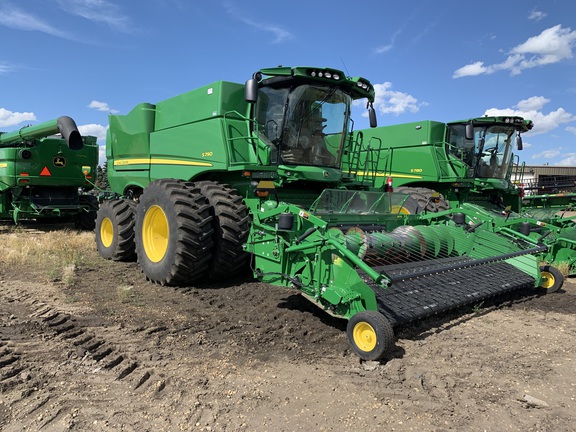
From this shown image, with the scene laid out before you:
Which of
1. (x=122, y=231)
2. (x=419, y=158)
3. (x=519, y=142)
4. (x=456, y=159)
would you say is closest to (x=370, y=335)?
(x=122, y=231)

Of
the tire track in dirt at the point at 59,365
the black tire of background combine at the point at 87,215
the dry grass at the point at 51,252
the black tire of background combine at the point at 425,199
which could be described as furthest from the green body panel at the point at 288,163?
the black tire of background combine at the point at 87,215

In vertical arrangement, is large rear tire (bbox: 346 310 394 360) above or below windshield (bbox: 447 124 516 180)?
below

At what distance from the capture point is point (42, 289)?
5098 millimetres

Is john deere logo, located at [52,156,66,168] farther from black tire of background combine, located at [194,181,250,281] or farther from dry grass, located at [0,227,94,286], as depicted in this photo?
black tire of background combine, located at [194,181,250,281]

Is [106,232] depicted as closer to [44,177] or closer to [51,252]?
[51,252]

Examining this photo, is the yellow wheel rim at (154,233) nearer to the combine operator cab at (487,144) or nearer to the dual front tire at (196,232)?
the dual front tire at (196,232)

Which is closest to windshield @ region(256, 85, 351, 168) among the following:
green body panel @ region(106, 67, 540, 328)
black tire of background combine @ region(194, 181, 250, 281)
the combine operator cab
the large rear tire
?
green body panel @ region(106, 67, 540, 328)

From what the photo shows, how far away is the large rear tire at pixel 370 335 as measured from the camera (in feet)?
9.92

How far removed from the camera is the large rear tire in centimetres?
302

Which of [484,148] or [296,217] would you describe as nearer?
[296,217]

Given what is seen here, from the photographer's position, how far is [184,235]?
492 cm

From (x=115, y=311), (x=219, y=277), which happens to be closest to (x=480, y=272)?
(x=219, y=277)

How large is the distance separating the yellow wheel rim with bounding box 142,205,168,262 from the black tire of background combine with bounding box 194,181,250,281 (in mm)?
889

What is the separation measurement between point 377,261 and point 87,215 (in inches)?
362
